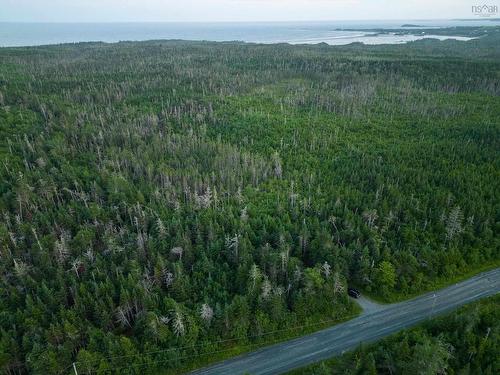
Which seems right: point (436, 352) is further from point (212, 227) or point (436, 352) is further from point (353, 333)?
point (212, 227)

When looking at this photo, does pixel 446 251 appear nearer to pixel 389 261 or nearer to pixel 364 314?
pixel 389 261

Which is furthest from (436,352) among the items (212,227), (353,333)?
(212,227)

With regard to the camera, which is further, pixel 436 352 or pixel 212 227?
pixel 212 227

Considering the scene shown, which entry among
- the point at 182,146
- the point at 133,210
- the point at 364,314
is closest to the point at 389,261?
the point at 364,314

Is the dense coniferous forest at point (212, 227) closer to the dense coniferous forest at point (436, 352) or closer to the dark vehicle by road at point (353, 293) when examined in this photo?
the dark vehicle by road at point (353, 293)

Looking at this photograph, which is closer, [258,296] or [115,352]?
[115,352]

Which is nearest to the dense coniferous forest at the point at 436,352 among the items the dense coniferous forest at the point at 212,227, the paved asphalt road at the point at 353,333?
the paved asphalt road at the point at 353,333

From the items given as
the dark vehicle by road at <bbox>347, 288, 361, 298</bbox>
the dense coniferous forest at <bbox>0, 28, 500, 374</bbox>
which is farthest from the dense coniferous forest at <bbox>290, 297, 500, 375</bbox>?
the dark vehicle by road at <bbox>347, 288, 361, 298</bbox>
